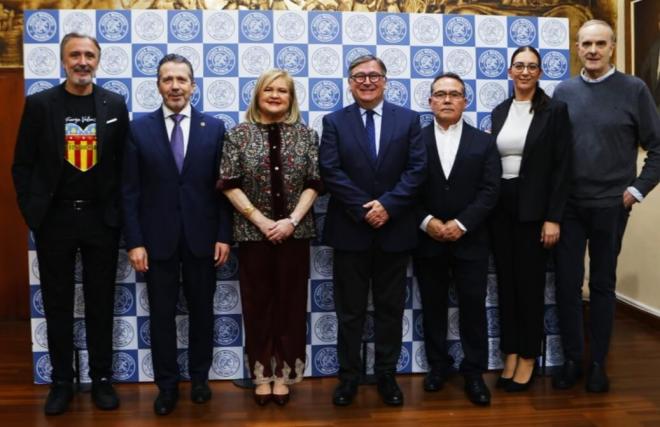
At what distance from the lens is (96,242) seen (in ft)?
10.4

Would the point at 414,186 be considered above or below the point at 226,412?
above

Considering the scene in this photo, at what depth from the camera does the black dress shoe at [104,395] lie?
10.5 ft

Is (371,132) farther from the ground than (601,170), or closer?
farther from the ground

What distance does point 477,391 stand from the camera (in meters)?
3.28

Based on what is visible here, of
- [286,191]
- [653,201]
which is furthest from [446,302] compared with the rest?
[653,201]

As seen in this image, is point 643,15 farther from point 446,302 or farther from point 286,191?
point 286,191

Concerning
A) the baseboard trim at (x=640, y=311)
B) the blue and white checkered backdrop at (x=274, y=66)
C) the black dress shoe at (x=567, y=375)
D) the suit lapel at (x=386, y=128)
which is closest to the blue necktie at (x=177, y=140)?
the blue and white checkered backdrop at (x=274, y=66)

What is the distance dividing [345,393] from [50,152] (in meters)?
1.82

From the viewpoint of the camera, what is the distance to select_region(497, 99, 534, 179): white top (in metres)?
3.38

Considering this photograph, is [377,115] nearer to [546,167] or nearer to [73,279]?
[546,167]

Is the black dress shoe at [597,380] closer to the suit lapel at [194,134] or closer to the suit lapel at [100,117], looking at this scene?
the suit lapel at [194,134]

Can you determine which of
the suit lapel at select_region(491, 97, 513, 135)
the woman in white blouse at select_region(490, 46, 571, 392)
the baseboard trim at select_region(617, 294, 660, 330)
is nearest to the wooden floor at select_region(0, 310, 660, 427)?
the woman in white blouse at select_region(490, 46, 571, 392)

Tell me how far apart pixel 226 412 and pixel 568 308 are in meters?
1.87

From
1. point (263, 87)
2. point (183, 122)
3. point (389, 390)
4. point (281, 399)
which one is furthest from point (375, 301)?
point (183, 122)
